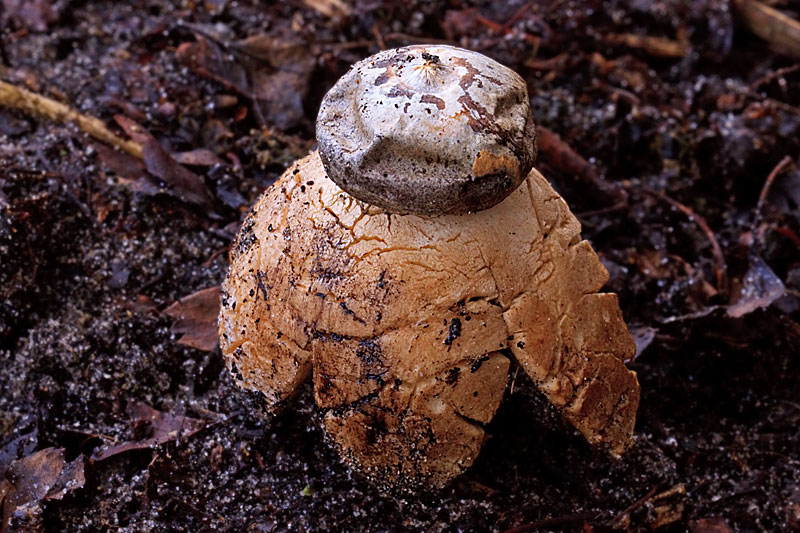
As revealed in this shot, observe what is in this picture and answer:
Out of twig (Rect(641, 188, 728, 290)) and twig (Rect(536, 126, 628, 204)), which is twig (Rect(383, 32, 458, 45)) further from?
twig (Rect(641, 188, 728, 290))

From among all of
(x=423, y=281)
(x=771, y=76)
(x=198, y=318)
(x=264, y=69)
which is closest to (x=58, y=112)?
(x=264, y=69)

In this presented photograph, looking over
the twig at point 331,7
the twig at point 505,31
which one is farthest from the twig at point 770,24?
the twig at point 331,7

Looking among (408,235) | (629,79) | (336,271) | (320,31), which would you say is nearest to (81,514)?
(336,271)

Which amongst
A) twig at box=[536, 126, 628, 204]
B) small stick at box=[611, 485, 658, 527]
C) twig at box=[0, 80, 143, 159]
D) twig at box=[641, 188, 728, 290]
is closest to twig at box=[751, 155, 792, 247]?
twig at box=[641, 188, 728, 290]

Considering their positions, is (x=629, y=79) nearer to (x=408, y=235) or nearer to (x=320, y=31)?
(x=320, y=31)

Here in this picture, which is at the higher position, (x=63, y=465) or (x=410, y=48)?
(x=410, y=48)

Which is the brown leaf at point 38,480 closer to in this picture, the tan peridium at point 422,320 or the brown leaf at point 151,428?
the brown leaf at point 151,428

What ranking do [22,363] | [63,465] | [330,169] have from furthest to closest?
[22,363], [63,465], [330,169]

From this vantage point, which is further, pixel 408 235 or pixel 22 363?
pixel 22 363
